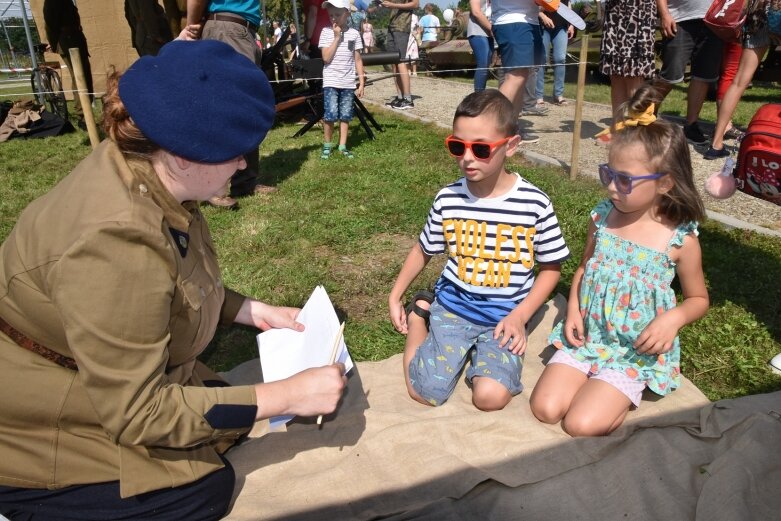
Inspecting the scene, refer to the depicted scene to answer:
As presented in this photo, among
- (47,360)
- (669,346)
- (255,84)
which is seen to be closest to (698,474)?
(669,346)

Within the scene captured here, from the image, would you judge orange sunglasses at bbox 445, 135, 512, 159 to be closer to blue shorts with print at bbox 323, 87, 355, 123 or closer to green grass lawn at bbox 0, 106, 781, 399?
green grass lawn at bbox 0, 106, 781, 399

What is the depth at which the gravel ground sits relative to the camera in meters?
4.38

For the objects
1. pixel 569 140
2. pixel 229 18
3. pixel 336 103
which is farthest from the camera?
pixel 569 140

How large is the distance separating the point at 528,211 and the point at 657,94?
81 cm

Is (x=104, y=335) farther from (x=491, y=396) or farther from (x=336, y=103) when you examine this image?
(x=336, y=103)

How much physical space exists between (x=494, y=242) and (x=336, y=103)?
14.5 feet

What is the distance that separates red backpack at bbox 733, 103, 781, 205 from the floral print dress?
39 cm

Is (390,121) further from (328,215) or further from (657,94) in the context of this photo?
(657,94)

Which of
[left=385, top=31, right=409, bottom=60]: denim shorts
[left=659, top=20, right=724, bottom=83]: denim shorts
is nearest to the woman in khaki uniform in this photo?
[left=659, top=20, right=724, bottom=83]: denim shorts

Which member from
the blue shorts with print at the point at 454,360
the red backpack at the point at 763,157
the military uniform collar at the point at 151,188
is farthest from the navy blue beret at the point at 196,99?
the red backpack at the point at 763,157

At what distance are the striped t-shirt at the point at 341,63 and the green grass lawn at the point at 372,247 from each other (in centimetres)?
82

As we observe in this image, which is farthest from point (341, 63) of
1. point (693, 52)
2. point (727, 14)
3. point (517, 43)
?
point (727, 14)

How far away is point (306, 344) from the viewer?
2.18m

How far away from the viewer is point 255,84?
→ 1556mm
